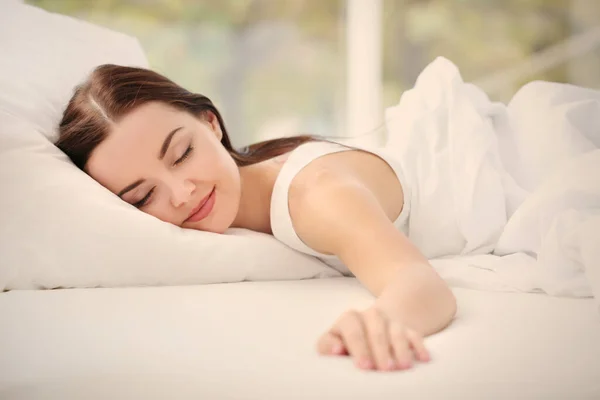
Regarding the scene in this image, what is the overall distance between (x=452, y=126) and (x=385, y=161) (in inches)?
9.6

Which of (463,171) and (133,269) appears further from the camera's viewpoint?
Answer: (463,171)

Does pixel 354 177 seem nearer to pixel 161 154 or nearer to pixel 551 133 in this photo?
pixel 161 154

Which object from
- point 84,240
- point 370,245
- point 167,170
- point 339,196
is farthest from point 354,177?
point 84,240

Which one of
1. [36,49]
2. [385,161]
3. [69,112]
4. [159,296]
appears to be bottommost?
[159,296]

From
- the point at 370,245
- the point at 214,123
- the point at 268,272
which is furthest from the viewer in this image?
the point at 214,123

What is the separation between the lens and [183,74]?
3.04 meters

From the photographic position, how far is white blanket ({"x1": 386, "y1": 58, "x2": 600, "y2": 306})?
102 cm

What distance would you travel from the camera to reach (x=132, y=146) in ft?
3.73

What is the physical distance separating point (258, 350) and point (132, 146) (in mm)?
608

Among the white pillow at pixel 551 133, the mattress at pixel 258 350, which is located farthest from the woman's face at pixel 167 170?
the white pillow at pixel 551 133

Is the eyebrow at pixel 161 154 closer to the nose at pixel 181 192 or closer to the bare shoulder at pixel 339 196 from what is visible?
the nose at pixel 181 192

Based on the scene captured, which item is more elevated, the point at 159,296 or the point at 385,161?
the point at 385,161

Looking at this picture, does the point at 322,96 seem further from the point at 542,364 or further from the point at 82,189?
the point at 542,364

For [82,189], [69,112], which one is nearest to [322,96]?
[69,112]
